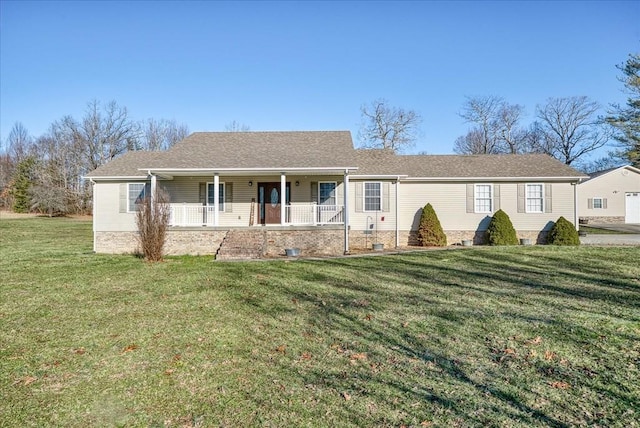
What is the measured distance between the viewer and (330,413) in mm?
3154

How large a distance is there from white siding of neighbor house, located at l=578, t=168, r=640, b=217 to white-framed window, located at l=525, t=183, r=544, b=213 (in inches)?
633

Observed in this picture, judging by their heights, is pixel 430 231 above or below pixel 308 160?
below

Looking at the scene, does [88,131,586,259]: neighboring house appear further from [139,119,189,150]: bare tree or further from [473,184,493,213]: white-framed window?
[139,119,189,150]: bare tree

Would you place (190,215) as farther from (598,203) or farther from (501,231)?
(598,203)

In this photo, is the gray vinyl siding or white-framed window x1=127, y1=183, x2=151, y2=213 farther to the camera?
the gray vinyl siding

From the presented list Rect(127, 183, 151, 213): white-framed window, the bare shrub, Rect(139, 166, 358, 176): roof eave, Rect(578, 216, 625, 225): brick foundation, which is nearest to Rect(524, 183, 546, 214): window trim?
Rect(139, 166, 358, 176): roof eave

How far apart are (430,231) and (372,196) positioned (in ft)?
9.35

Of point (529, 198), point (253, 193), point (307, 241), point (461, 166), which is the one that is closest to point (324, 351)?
point (307, 241)

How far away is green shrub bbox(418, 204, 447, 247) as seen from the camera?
16.2m

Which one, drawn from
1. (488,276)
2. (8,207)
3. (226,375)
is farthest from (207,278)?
(8,207)

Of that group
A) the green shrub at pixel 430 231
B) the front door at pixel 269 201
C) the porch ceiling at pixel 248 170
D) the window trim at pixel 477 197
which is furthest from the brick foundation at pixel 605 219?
the front door at pixel 269 201

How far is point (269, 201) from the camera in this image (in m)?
16.9

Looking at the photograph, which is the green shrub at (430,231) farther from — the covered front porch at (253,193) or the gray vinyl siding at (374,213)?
the covered front porch at (253,193)

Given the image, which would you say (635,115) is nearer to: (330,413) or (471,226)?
(471,226)
